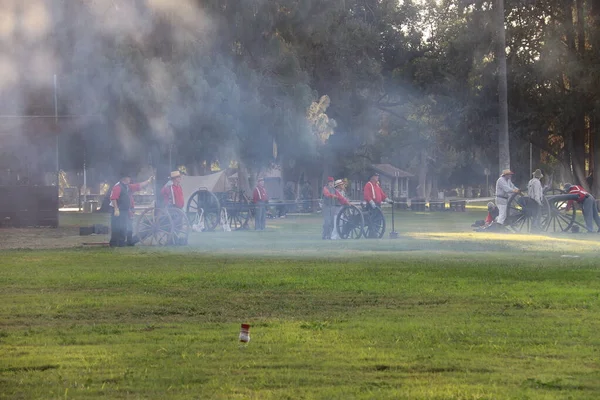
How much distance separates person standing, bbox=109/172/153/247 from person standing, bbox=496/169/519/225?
11.9 metres

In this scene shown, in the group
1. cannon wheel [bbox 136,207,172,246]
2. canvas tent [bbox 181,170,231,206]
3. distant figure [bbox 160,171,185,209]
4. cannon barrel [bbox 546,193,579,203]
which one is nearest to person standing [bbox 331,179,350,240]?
distant figure [bbox 160,171,185,209]

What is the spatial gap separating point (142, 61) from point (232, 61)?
6321 millimetres

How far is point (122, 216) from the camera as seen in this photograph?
91.3 feet

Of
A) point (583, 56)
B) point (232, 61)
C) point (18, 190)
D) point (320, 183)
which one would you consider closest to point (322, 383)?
point (18, 190)

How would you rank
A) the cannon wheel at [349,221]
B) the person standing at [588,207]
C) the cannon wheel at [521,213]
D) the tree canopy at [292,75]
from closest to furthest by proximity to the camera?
the cannon wheel at [349,221] < the person standing at [588,207] < the cannon wheel at [521,213] < the tree canopy at [292,75]

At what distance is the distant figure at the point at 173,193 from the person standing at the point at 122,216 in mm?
2421

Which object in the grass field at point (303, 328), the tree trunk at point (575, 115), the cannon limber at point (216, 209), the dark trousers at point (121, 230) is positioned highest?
the tree trunk at point (575, 115)

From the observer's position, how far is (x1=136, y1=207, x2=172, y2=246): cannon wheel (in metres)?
28.7

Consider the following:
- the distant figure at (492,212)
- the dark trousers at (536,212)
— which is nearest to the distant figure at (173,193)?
the distant figure at (492,212)

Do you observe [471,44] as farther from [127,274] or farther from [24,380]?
[24,380]

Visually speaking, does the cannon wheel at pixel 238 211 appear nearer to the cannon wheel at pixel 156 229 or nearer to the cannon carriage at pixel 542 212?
the cannon carriage at pixel 542 212

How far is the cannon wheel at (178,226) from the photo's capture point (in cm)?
2869

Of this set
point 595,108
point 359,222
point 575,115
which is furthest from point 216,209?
point 575,115

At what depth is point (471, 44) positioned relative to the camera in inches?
2280
